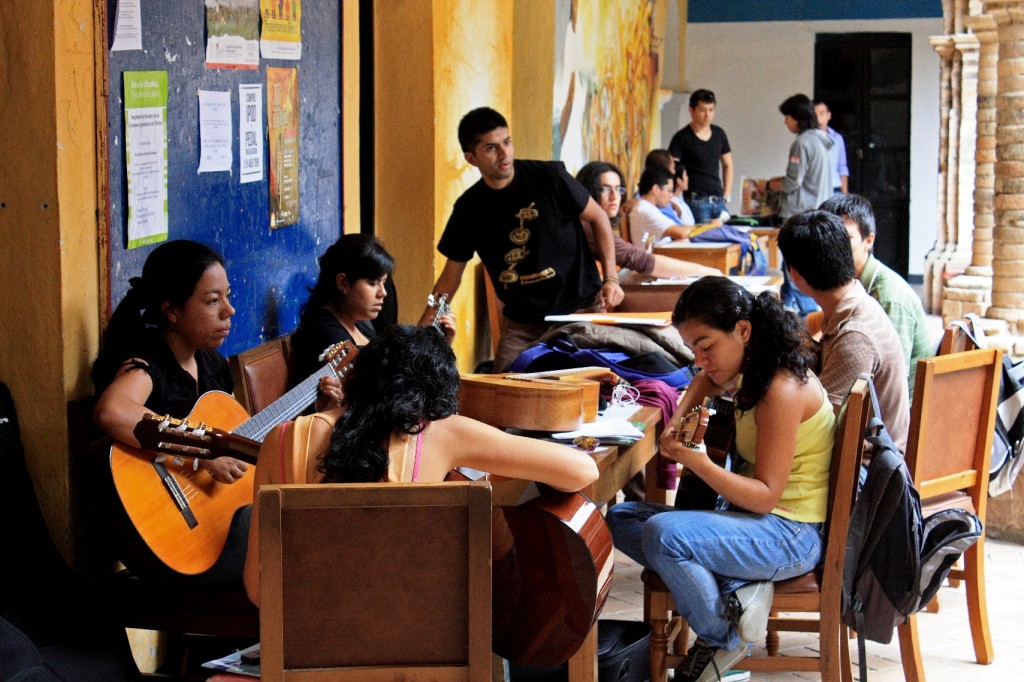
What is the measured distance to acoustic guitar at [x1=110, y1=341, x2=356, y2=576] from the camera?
2979 millimetres

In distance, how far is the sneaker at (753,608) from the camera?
3.22m

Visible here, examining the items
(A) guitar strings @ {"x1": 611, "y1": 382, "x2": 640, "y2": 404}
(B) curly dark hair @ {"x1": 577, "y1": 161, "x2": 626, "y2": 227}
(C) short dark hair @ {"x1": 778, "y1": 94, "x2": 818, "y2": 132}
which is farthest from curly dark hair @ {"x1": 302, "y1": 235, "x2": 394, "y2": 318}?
(C) short dark hair @ {"x1": 778, "y1": 94, "x2": 818, "y2": 132}

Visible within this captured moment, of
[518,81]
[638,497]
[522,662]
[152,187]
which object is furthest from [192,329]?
[518,81]

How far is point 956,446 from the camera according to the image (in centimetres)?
405

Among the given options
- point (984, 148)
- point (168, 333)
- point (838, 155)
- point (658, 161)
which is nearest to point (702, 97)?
point (838, 155)

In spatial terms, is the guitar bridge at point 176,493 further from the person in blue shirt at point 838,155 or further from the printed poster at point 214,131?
the person in blue shirt at point 838,155

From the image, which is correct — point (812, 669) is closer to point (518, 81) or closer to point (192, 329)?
point (192, 329)

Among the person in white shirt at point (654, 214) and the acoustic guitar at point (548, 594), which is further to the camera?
the person in white shirt at point (654, 214)

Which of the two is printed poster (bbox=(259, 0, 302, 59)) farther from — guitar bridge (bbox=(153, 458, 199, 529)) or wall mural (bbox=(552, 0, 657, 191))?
wall mural (bbox=(552, 0, 657, 191))

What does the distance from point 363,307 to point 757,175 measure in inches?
483

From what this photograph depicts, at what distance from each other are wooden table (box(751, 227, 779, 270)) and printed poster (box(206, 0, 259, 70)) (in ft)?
16.2

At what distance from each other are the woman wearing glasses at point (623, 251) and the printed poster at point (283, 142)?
1.88 metres

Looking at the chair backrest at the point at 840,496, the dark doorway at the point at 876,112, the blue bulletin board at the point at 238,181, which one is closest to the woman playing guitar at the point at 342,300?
the blue bulletin board at the point at 238,181

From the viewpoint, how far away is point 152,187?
3670 millimetres
